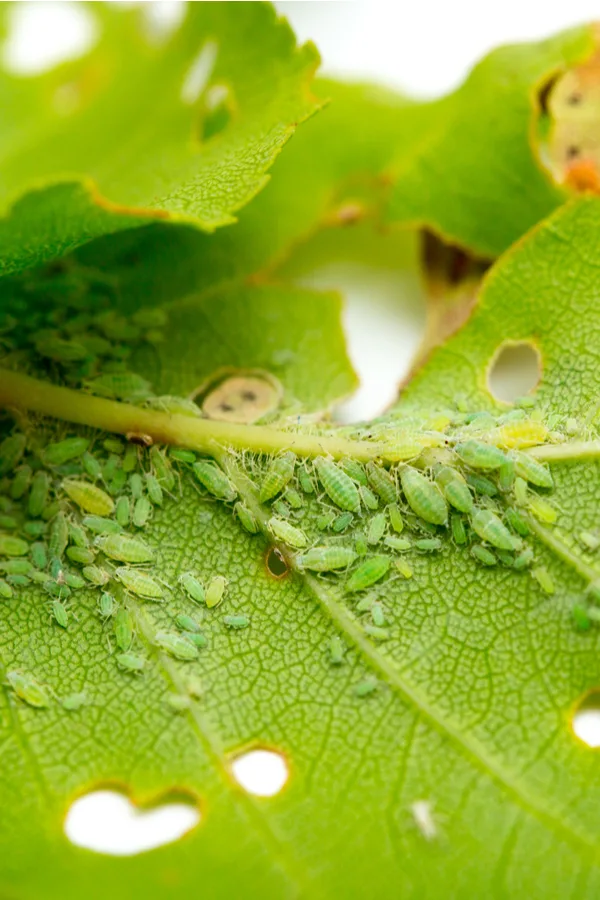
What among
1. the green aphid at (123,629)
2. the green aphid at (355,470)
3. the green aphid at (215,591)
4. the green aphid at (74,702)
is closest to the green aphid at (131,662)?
the green aphid at (123,629)

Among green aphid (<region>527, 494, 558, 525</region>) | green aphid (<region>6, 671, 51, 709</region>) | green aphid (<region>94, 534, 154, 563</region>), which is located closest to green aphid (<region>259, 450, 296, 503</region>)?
green aphid (<region>94, 534, 154, 563</region>)

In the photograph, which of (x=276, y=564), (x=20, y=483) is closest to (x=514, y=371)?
(x=276, y=564)

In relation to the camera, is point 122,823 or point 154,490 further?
point 154,490

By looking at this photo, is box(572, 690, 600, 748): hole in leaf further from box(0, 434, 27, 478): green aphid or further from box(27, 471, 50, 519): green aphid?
box(0, 434, 27, 478): green aphid

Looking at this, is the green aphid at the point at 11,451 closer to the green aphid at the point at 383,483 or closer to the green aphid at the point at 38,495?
the green aphid at the point at 38,495

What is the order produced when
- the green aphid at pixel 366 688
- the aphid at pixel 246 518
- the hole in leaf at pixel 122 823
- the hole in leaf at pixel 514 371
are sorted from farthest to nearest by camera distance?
the hole in leaf at pixel 514 371
the aphid at pixel 246 518
the green aphid at pixel 366 688
the hole in leaf at pixel 122 823

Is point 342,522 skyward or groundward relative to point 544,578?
skyward

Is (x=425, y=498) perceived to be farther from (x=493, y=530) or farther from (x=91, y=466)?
(x=91, y=466)
